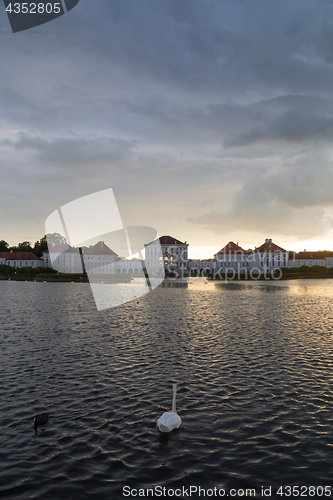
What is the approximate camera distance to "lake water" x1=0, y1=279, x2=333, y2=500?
9375 mm

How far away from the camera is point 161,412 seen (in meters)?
13.3

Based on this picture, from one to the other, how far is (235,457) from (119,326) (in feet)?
76.7

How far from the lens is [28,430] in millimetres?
11914

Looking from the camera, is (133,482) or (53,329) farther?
(53,329)

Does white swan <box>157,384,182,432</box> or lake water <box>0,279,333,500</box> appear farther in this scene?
white swan <box>157,384,182,432</box>

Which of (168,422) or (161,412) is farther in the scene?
(161,412)

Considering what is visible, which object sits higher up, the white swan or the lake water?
the white swan

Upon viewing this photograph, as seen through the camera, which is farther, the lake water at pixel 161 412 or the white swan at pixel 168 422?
the white swan at pixel 168 422

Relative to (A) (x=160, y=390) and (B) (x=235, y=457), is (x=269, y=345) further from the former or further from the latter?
(B) (x=235, y=457)

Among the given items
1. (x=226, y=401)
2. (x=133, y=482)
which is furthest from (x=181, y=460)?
(x=226, y=401)

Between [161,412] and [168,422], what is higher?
[168,422]

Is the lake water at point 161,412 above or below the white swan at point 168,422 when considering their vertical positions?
below

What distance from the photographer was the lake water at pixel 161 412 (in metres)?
9.38

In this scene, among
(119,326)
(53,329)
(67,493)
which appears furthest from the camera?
(119,326)
